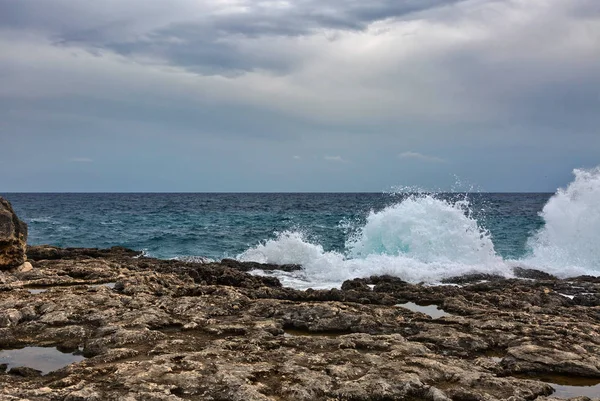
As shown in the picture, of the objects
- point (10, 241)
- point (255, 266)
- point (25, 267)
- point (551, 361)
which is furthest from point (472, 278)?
point (10, 241)

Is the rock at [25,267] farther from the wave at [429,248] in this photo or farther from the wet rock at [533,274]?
the wet rock at [533,274]

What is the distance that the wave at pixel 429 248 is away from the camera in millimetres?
21984

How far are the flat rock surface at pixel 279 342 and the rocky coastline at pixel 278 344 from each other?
0.09ft

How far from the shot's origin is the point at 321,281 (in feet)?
66.2

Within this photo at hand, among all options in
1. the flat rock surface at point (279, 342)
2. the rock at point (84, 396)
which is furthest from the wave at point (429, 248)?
the rock at point (84, 396)

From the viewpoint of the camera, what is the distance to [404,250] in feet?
94.3

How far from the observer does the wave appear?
22.0 meters

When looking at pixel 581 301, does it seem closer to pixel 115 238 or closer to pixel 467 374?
pixel 467 374

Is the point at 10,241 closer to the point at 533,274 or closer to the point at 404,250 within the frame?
the point at 404,250

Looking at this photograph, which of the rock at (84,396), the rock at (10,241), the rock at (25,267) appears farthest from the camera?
the rock at (25,267)

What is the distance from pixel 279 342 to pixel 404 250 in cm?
2093

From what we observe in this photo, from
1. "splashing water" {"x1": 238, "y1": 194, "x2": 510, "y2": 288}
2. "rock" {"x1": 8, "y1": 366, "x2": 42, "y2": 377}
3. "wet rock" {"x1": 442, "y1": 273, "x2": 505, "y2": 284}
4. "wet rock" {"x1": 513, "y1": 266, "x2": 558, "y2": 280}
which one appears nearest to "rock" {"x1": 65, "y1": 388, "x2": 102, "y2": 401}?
"rock" {"x1": 8, "y1": 366, "x2": 42, "y2": 377}

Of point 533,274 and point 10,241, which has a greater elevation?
point 10,241

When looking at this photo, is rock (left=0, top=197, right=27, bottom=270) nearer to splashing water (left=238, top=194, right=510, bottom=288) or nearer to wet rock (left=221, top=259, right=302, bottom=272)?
wet rock (left=221, top=259, right=302, bottom=272)
